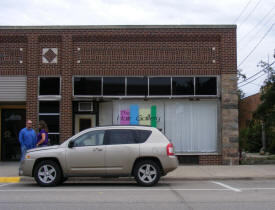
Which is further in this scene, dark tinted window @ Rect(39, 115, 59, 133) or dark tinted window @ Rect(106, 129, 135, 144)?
dark tinted window @ Rect(39, 115, 59, 133)

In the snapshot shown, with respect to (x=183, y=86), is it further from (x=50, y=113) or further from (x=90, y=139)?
(x=90, y=139)

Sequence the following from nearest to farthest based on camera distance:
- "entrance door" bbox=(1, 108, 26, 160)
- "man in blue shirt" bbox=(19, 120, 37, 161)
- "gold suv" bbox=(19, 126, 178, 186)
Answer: "gold suv" bbox=(19, 126, 178, 186) < "man in blue shirt" bbox=(19, 120, 37, 161) < "entrance door" bbox=(1, 108, 26, 160)

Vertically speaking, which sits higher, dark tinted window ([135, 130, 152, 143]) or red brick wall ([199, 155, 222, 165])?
dark tinted window ([135, 130, 152, 143])

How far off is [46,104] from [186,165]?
6.34 meters

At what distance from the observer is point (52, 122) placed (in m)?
16.9

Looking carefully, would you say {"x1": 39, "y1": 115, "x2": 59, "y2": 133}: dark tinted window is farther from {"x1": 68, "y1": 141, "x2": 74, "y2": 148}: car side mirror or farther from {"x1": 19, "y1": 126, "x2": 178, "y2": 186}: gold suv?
{"x1": 68, "y1": 141, "x2": 74, "y2": 148}: car side mirror

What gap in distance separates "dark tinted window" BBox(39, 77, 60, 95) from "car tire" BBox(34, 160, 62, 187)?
583cm

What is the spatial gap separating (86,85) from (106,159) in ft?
20.3

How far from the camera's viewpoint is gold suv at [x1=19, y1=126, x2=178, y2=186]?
11469 mm

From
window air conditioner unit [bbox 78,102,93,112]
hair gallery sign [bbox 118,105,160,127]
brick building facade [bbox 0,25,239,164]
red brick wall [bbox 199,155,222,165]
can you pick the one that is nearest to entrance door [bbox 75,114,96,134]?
window air conditioner unit [bbox 78,102,93,112]

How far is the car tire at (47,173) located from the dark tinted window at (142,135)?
2426mm

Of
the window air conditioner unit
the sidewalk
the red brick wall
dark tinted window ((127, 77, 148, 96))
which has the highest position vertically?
dark tinted window ((127, 77, 148, 96))

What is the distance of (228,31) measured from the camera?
55.6ft

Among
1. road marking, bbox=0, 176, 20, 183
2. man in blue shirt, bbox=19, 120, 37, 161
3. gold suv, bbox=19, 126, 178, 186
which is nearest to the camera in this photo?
gold suv, bbox=19, 126, 178, 186
